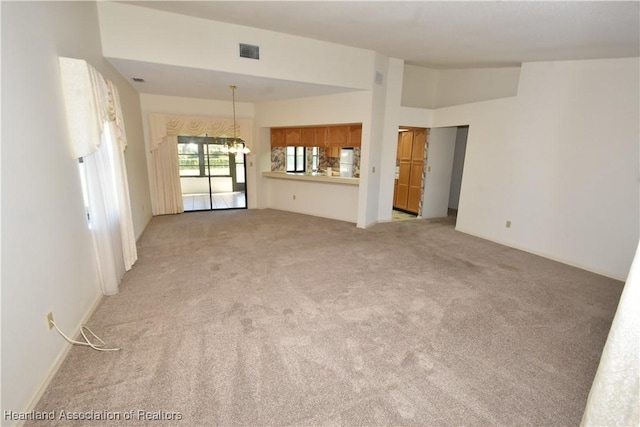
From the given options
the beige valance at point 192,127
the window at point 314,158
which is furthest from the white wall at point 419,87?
the beige valance at point 192,127

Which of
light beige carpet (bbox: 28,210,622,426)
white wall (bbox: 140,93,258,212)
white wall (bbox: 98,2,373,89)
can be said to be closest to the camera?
light beige carpet (bbox: 28,210,622,426)

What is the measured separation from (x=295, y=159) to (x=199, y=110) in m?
2.48

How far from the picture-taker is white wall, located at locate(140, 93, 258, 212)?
605 centimetres

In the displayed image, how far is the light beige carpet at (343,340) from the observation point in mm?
1772

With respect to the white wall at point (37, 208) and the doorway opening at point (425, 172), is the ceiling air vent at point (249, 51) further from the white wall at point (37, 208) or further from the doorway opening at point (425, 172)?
the doorway opening at point (425, 172)

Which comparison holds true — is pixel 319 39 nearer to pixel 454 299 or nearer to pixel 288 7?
pixel 288 7

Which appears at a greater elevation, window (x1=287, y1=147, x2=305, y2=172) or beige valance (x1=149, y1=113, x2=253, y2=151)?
beige valance (x1=149, y1=113, x2=253, y2=151)

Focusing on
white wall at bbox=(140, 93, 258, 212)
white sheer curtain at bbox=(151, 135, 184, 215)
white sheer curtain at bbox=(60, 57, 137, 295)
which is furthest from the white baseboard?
white wall at bbox=(140, 93, 258, 212)

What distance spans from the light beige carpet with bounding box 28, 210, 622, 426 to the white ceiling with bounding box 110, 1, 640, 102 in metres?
2.76

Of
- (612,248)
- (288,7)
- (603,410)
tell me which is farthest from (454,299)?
(288,7)

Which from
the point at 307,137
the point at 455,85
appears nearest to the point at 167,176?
the point at 307,137

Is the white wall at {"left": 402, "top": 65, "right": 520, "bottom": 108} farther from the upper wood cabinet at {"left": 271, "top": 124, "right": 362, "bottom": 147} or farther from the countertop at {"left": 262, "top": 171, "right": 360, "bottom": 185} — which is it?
the countertop at {"left": 262, "top": 171, "right": 360, "bottom": 185}

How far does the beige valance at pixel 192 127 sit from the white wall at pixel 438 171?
13.6 feet

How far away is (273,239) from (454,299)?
293 cm
